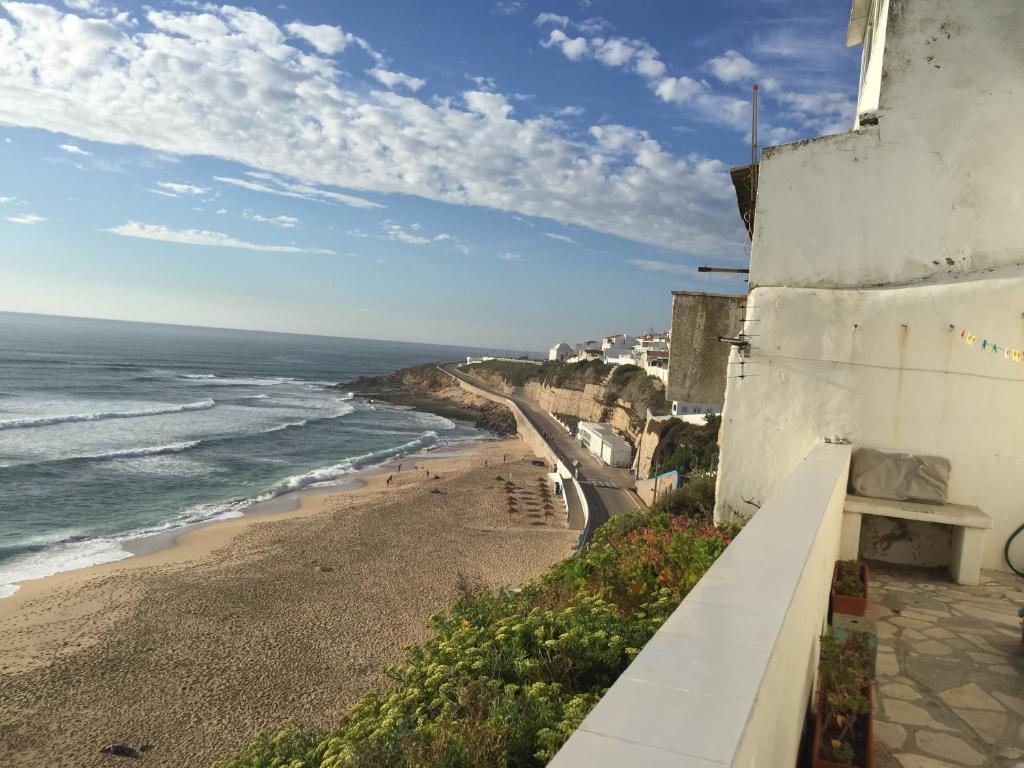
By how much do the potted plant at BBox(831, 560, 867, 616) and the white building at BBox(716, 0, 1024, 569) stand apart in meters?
0.86

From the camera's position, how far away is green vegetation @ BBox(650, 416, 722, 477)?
26781 mm

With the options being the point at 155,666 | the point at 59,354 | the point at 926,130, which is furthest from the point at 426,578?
the point at 59,354

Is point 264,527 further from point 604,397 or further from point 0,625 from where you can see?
point 604,397

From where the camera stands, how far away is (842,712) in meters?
3.01

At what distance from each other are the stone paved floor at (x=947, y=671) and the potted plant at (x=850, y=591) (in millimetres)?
181

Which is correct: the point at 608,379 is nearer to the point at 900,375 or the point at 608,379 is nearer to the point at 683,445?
the point at 683,445

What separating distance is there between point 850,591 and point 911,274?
2816 mm

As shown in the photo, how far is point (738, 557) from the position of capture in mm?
2607

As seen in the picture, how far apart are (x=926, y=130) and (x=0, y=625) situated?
20.5 m

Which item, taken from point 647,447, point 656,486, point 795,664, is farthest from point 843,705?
point 647,447

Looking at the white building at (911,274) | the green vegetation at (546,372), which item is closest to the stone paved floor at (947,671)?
the white building at (911,274)

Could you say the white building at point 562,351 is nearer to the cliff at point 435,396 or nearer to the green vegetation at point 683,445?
the cliff at point 435,396

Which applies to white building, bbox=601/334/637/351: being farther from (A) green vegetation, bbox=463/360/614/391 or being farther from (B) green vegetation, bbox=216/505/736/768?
(B) green vegetation, bbox=216/505/736/768

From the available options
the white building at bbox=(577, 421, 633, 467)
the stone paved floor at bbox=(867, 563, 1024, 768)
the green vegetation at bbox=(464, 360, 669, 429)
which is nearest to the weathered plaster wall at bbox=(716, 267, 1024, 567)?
the stone paved floor at bbox=(867, 563, 1024, 768)
